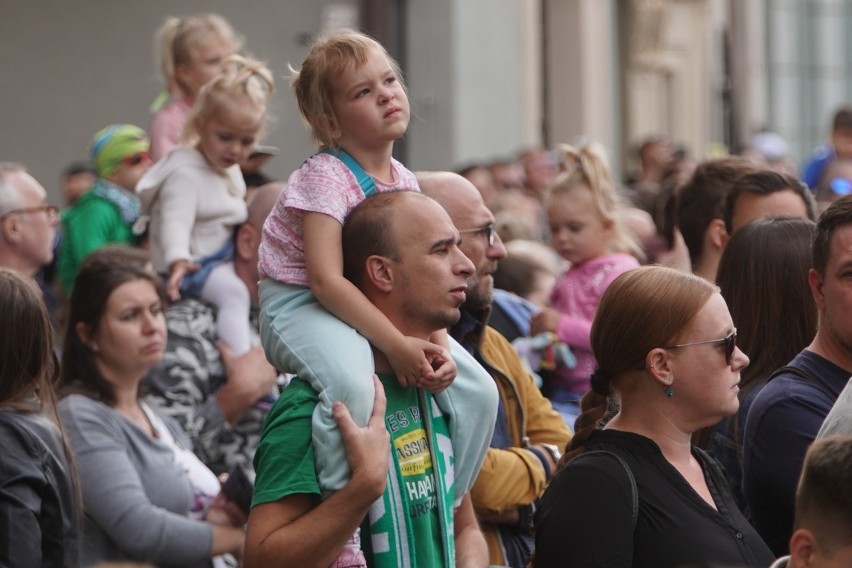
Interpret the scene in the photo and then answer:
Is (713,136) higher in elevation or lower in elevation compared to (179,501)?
lower

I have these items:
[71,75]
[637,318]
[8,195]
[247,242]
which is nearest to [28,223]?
[8,195]

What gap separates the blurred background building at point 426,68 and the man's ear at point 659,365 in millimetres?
8165

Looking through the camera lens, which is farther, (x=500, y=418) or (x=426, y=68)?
(x=426, y=68)

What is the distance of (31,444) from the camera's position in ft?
15.1

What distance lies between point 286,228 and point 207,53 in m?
3.48

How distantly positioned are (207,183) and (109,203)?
5.78ft

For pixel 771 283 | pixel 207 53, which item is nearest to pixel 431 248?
pixel 771 283

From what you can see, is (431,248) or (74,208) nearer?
(431,248)

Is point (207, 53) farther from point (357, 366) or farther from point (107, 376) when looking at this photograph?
point (357, 366)

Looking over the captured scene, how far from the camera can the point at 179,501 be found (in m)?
5.62

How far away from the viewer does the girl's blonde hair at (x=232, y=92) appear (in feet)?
21.5

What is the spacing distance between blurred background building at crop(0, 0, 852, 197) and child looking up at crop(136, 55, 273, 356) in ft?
16.4

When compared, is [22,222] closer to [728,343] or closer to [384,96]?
[384,96]

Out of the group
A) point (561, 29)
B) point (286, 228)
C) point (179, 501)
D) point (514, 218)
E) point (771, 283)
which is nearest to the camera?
point (286, 228)
